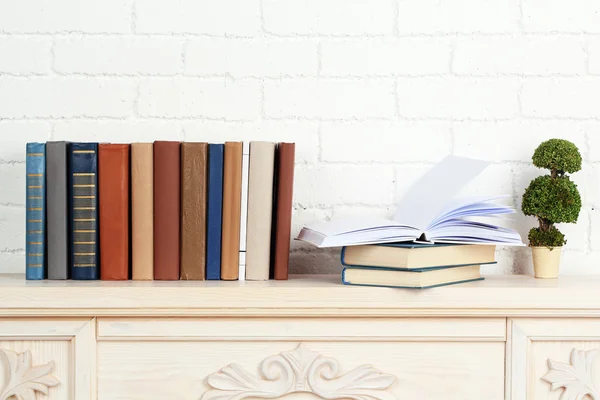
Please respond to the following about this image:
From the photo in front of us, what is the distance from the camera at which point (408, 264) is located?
3.80ft

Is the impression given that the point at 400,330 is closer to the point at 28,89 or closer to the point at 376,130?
the point at 376,130

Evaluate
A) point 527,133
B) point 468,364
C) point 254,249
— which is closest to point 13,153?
point 254,249

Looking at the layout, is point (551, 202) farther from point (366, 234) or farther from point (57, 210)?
point (57, 210)

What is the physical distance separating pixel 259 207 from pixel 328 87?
385mm

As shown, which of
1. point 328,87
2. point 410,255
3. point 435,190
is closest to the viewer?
point 410,255

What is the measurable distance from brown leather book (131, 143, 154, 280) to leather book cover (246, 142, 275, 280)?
193 millimetres

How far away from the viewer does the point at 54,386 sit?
1.18m

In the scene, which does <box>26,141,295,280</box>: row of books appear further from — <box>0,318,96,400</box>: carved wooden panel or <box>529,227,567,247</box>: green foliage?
<box>529,227,567,247</box>: green foliage

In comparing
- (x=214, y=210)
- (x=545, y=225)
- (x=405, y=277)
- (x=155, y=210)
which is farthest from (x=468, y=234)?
(x=155, y=210)

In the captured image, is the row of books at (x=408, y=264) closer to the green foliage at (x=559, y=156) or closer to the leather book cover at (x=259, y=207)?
the leather book cover at (x=259, y=207)

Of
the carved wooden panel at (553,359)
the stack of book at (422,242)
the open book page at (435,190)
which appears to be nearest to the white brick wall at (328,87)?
the open book page at (435,190)

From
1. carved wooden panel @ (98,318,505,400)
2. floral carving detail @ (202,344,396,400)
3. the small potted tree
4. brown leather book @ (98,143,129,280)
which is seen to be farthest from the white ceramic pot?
brown leather book @ (98,143,129,280)

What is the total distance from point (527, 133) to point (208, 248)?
0.79 m

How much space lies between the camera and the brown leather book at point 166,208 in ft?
4.17
